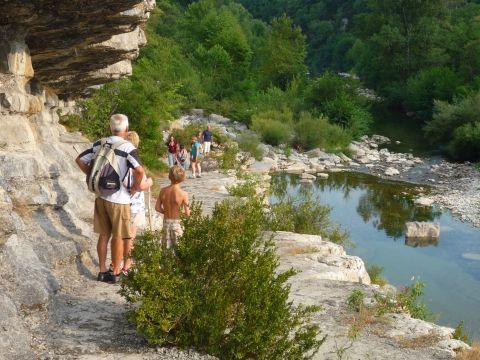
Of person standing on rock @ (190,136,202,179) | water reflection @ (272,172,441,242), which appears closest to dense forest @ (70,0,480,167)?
person standing on rock @ (190,136,202,179)

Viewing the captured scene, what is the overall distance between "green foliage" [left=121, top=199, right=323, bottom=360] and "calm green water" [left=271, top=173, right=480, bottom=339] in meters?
6.38

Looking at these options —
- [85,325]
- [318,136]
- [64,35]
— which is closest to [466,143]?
[318,136]

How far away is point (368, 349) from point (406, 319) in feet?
3.20

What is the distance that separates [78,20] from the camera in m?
7.50

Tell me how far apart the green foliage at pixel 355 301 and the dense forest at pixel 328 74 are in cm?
1232

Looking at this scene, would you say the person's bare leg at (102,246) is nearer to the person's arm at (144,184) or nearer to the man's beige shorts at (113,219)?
the man's beige shorts at (113,219)

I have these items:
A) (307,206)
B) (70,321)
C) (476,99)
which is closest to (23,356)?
(70,321)

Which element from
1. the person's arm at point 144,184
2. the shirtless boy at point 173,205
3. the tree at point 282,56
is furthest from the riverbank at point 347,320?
the tree at point 282,56

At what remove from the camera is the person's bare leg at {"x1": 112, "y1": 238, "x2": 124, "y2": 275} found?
6016 mm

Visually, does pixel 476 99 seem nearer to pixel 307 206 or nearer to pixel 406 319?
pixel 307 206

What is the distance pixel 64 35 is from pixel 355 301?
5211 mm

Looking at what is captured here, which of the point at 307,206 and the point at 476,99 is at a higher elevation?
the point at 476,99

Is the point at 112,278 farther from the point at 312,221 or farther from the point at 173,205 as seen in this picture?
the point at 312,221

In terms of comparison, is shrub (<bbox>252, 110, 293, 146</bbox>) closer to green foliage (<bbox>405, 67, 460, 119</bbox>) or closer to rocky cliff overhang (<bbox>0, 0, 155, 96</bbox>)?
A: green foliage (<bbox>405, 67, 460, 119</bbox>)
